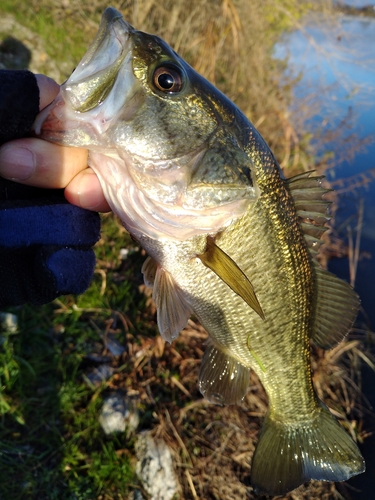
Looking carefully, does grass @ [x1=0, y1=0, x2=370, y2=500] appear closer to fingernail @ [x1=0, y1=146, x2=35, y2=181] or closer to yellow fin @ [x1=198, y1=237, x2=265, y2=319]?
yellow fin @ [x1=198, y1=237, x2=265, y2=319]

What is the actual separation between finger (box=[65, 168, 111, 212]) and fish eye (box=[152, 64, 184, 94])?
1.28 ft

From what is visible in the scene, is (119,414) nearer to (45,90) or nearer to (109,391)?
(109,391)

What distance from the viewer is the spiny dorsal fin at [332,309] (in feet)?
5.84

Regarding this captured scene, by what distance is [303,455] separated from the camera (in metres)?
1.84

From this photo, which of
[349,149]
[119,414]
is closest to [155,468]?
[119,414]

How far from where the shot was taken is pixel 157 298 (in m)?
1.58

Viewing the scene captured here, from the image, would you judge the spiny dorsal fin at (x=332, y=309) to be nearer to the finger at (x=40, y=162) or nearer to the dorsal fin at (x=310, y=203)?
the dorsal fin at (x=310, y=203)

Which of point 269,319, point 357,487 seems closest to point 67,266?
point 269,319

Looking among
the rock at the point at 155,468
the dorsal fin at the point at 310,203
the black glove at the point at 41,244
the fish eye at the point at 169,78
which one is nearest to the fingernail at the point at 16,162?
the black glove at the point at 41,244

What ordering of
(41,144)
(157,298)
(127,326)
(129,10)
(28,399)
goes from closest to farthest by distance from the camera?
(41,144)
(157,298)
(28,399)
(127,326)
(129,10)

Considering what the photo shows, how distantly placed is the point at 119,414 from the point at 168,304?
4.82 ft

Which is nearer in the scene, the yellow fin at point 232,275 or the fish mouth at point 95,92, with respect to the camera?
the fish mouth at point 95,92

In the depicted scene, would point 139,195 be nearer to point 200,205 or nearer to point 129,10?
point 200,205

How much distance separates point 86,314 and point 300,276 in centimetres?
206
